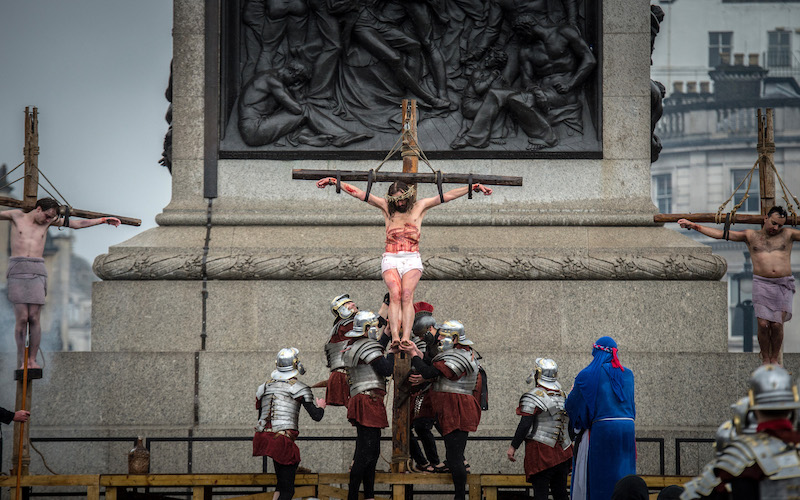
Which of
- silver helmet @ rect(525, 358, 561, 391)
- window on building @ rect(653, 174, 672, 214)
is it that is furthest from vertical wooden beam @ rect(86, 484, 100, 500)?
window on building @ rect(653, 174, 672, 214)

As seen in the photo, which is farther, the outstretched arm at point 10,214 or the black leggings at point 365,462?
the outstretched arm at point 10,214

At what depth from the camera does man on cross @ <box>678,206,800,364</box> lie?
14.2 meters

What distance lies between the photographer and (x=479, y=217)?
52.5 feet

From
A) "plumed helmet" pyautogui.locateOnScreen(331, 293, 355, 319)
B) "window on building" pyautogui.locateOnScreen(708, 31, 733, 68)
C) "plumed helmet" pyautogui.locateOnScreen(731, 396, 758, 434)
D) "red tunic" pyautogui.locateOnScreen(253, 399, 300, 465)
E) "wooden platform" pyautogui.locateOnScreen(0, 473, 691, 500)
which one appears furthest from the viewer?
"window on building" pyautogui.locateOnScreen(708, 31, 733, 68)

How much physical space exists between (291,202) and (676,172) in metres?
44.7

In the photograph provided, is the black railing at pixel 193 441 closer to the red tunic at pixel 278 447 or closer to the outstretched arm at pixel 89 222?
the red tunic at pixel 278 447

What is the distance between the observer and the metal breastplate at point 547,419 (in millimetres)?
12195

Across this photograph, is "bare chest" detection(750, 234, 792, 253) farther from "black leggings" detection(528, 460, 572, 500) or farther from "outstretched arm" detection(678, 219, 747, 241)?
"black leggings" detection(528, 460, 572, 500)

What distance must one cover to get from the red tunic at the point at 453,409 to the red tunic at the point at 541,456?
0.50 meters

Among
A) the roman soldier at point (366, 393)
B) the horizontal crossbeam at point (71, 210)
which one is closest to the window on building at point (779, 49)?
the horizontal crossbeam at point (71, 210)

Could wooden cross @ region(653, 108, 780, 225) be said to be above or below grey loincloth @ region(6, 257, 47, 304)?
above

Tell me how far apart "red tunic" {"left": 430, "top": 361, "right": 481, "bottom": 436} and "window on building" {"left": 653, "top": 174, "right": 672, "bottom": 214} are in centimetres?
4728

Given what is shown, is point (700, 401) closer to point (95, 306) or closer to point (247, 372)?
point (247, 372)

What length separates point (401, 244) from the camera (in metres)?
12.5
